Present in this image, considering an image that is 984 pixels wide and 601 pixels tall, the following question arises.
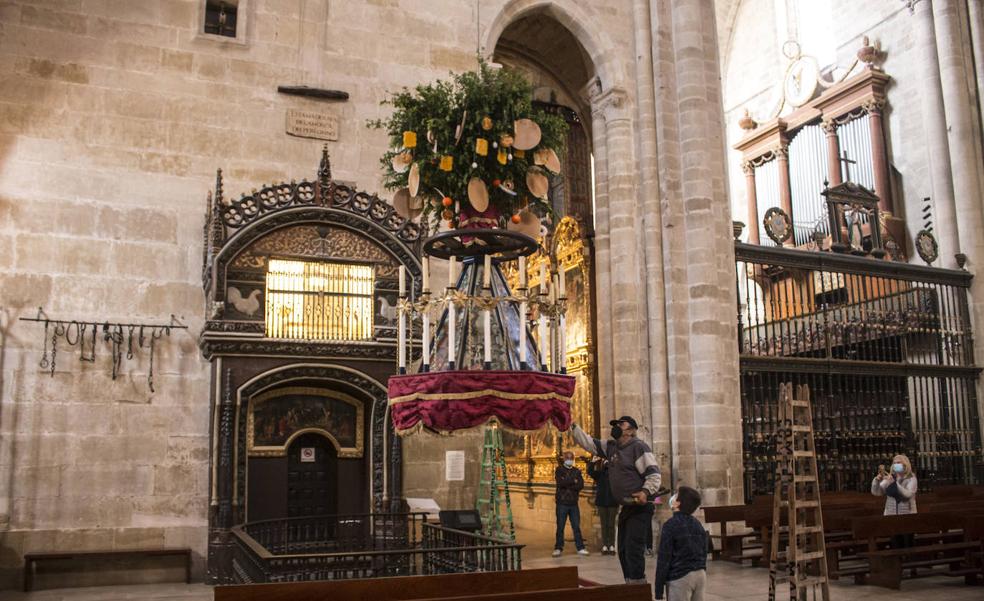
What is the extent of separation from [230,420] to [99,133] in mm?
4253

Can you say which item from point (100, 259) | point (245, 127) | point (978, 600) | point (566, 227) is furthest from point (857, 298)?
point (100, 259)

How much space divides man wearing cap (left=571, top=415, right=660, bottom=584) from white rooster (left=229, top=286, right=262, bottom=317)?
4813 millimetres

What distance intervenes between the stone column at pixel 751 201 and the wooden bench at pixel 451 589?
18088 millimetres

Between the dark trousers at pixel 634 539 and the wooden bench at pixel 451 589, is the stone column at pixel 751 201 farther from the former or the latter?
the wooden bench at pixel 451 589

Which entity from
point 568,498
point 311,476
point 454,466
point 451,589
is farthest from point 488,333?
point 568,498

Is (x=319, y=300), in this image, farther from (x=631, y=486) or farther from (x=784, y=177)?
(x=784, y=177)

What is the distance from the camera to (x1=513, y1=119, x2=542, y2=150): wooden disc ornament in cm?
640

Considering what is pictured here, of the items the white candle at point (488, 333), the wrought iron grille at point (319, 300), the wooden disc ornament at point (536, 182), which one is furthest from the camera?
the wrought iron grille at point (319, 300)

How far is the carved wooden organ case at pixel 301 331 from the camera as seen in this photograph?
10180 mm

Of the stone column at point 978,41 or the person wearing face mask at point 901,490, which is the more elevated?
the stone column at point 978,41

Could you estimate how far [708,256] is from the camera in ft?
44.6

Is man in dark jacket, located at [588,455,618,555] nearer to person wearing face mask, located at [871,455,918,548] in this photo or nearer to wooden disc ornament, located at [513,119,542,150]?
person wearing face mask, located at [871,455,918,548]

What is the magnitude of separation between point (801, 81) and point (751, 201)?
10.9 feet

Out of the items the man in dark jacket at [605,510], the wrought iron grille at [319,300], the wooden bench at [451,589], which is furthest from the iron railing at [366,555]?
the man in dark jacket at [605,510]
